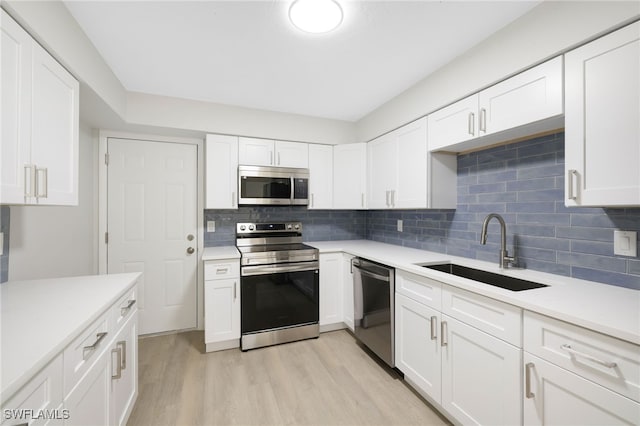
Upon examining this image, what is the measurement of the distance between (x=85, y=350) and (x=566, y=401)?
1.96 meters

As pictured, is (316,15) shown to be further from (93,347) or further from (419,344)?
(419,344)

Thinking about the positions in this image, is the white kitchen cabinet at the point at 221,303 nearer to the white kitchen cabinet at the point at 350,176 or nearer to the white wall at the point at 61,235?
the white wall at the point at 61,235

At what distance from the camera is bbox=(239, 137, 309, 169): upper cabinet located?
2.83 m

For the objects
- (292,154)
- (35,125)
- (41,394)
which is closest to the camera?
(41,394)

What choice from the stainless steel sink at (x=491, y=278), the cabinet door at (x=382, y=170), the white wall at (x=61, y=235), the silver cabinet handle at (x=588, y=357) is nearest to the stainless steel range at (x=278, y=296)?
the cabinet door at (x=382, y=170)

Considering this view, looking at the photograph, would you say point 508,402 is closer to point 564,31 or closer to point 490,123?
point 490,123

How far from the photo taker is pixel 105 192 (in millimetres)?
2658

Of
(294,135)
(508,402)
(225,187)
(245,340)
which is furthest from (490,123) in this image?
(245,340)

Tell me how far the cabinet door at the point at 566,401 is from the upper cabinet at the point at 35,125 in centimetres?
233

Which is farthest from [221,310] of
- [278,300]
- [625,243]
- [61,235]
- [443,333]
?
[625,243]

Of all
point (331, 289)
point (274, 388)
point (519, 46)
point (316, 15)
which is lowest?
point (274, 388)

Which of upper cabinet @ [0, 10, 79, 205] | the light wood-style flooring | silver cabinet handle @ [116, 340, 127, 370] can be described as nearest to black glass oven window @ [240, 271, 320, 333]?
the light wood-style flooring

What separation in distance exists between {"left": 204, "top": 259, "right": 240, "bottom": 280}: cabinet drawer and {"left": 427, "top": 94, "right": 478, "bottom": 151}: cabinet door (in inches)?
80.9

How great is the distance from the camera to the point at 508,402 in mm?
1256
